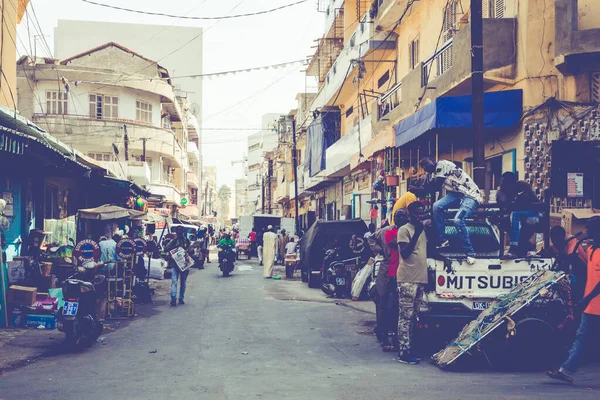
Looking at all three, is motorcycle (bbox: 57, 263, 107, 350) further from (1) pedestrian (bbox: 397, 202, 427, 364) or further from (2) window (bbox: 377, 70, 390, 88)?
(2) window (bbox: 377, 70, 390, 88)

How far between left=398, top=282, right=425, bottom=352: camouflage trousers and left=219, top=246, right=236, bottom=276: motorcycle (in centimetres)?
1749

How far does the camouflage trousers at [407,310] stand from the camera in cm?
888

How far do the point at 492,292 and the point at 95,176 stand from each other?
48.9ft

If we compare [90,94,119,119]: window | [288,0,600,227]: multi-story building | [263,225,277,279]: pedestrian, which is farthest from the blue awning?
[90,94,119,119]: window

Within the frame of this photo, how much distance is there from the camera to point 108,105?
144ft

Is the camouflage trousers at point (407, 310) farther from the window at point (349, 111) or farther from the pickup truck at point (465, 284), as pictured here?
the window at point (349, 111)

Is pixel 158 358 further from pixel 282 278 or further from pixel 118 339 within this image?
pixel 282 278

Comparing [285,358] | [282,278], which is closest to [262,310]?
[285,358]

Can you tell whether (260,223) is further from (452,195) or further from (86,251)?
(452,195)

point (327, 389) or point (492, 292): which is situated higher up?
point (492, 292)

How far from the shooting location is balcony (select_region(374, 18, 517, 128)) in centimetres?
1505

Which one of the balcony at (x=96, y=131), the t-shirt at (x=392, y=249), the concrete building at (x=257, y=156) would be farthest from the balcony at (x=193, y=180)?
the t-shirt at (x=392, y=249)

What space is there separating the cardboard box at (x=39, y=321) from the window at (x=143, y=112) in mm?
34599

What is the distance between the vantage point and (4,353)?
9586 mm
